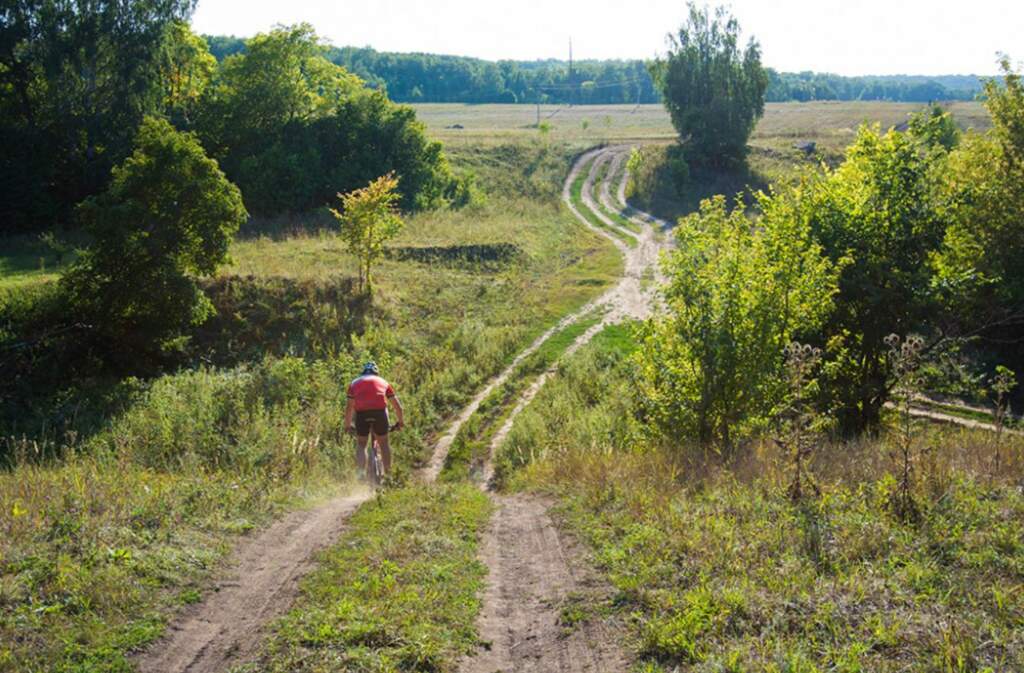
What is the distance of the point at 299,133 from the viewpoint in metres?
44.6

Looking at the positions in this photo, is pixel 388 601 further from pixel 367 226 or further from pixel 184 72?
pixel 184 72

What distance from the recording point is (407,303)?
2872 cm

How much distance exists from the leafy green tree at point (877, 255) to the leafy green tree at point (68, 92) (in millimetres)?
31505

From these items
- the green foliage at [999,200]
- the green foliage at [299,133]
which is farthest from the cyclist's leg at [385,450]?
the green foliage at [299,133]

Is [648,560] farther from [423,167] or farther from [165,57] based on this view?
[423,167]

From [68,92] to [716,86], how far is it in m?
48.1

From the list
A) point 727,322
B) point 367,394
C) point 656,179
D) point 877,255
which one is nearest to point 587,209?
point 656,179

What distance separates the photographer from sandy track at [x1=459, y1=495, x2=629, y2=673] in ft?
20.6

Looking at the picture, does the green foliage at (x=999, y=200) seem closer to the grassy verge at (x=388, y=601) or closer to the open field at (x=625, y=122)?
the grassy verge at (x=388, y=601)

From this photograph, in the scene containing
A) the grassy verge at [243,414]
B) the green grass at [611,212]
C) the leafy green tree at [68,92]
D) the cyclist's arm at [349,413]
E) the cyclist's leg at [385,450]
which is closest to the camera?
the grassy verge at [243,414]

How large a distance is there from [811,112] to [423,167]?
91270mm

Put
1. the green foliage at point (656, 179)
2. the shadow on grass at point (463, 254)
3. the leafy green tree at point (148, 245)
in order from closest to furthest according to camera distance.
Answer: the leafy green tree at point (148, 245) → the shadow on grass at point (463, 254) → the green foliage at point (656, 179)

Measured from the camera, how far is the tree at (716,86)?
6275 centimetres

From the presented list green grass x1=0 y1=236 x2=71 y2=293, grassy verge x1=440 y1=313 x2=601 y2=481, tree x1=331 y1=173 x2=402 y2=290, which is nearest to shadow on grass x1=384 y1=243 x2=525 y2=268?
tree x1=331 y1=173 x2=402 y2=290
